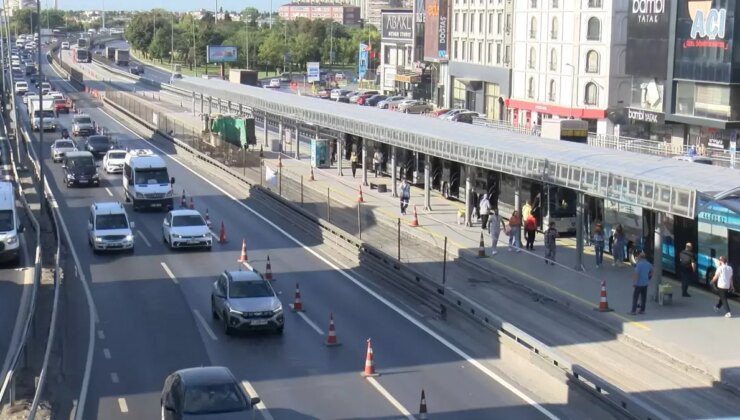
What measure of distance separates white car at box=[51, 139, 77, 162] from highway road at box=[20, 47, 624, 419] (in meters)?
24.0

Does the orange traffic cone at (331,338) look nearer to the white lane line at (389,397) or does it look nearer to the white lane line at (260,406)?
the white lane line at (389,397)

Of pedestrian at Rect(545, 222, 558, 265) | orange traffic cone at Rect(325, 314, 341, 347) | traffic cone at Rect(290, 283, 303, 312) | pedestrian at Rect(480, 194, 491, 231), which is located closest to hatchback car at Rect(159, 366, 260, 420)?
orange traffic cone at Rect(325, 314, 341, 347)

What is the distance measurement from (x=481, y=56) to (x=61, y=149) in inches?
1414

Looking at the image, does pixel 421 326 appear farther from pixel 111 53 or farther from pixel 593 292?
pixel 111 53

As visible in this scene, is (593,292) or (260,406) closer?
(260,406)

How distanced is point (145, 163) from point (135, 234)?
18.8ft

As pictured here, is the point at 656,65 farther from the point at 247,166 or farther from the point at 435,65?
the point at 435,65

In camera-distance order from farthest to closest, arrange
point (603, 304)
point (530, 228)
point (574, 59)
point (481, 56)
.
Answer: point (481, 56), point (574, 59), point (530, 228), point (603, 304)

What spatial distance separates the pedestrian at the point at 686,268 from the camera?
26.4 m

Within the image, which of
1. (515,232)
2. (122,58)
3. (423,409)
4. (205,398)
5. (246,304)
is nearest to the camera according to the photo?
(205,398)

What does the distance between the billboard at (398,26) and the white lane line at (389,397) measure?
88429 millimetres

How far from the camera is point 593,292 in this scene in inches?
1078

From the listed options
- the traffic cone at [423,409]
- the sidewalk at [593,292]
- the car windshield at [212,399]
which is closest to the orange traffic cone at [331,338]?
the sidewalk at [593,292]

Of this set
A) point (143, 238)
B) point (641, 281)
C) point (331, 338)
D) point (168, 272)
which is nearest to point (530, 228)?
point (641, 281)
